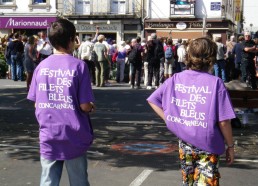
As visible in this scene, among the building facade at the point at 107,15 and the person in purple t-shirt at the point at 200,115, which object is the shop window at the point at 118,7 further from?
the person in purple t-shirt at the point at 200,115

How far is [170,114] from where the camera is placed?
4.12m

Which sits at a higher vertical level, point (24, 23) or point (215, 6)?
point (215, 6)

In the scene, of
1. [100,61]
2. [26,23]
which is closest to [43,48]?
[100,61]

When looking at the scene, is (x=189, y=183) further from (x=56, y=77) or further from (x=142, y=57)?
(x=142, y=57)

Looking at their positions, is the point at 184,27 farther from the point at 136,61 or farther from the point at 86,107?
the point at 86,107

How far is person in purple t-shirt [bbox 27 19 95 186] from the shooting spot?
13.1ft

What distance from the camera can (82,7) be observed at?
135 feet

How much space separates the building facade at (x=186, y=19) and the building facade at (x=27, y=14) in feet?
24.9

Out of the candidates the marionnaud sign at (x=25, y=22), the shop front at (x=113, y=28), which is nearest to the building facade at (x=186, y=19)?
the shop front at (x=113, y=28)

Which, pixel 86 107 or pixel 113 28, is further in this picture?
pixel 113 28

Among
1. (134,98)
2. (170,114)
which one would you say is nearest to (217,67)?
(134,98)

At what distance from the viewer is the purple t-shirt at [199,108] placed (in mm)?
3936

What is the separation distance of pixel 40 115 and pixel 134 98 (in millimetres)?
10635

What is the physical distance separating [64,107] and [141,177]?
2576 millimetres
